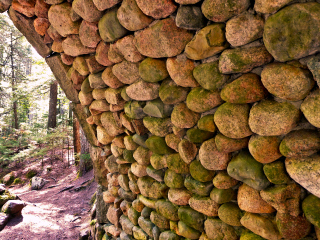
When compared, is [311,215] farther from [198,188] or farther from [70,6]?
[70,6]

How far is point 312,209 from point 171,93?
3.27ft

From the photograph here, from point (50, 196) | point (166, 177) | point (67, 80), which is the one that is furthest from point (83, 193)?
point (166, 177)

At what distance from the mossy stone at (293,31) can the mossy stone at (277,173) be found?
1.70 feet

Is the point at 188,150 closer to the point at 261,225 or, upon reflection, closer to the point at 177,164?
the point at 177,164

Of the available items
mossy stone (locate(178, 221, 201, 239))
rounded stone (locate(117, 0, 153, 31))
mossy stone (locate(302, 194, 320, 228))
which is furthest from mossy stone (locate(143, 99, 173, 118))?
mossy stone (locate(302, 194, 320, 228))

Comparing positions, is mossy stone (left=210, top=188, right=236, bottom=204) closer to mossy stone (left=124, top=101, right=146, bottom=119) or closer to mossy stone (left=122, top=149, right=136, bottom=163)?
mossy stone (left=124, top=101, right=146, bottom=119)

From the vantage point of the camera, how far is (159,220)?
2023 millimetres

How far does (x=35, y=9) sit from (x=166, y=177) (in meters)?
1.97

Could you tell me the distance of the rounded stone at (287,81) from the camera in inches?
38.9

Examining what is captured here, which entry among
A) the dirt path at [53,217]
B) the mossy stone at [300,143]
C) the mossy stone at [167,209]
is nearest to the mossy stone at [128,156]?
the mossy stone at [167,209]

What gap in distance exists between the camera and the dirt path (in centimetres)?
406

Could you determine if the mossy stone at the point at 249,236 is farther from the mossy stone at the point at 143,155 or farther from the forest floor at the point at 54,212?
the forest floor at the point at 54,212

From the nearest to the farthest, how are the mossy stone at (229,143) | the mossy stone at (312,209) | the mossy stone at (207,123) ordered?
the mossy stone at (312,209) < the mossy stone at (229,143) < the mossy stone at (207,123)

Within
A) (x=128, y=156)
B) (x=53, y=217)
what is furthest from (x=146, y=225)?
(x=53, y=217)
